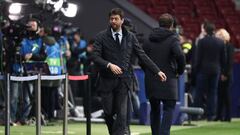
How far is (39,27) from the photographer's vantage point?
62.4 feet

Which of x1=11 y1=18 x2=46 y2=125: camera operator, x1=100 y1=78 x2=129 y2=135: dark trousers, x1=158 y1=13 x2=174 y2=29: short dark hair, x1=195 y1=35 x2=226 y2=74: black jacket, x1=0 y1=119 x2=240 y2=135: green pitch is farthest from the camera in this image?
x1=195 y1=35 x2=226 y2=74: black jacket

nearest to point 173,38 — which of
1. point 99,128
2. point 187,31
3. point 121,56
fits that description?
point 121,56

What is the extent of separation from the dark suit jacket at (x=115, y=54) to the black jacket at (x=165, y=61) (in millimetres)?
739

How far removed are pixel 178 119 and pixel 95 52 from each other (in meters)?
6.87

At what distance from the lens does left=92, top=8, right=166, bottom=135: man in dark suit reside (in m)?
13.6

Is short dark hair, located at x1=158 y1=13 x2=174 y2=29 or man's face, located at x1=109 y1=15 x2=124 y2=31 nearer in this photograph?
man's face, located at x1=109 y1=15 x2=124 y2=31

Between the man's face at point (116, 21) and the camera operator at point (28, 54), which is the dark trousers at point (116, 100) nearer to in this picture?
the man's face at point (116, 21)

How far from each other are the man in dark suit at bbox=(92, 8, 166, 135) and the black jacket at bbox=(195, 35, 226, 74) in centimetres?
743

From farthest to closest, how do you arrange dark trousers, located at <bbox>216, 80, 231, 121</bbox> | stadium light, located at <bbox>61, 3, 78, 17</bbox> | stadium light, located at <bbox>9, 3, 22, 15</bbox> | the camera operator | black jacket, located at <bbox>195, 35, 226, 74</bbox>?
dark trousers, located at <bbox>216, 80, 231, 121</bbox> < black jacket, located at <bbox>195, 35, 226, 74</bbox> < stadium light, located at <bbox>61, 3, 78, 17</bbox> < stadium light, located at <bbox>9, 3, 22, 15</bbox> < the camera operator

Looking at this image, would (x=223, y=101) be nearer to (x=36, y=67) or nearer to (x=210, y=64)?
(x=210, y=64)

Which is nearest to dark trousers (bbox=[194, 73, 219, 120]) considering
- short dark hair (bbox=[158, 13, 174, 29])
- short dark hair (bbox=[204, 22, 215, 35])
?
short dark hair (bbox=[204, 22, 215, 35])

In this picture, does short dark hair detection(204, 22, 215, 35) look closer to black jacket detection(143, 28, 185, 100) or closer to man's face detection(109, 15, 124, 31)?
black jacket detection(143, 28, 185, 100)

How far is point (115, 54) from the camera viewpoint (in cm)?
1374

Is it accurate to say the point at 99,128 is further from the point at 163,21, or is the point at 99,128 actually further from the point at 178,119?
the point at 163,21
